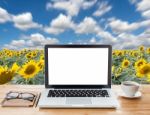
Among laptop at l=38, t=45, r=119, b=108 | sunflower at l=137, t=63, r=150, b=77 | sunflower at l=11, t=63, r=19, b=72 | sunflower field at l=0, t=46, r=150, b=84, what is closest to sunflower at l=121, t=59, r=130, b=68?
Result: sunflower field at l=0, t=46, r=150, b=84

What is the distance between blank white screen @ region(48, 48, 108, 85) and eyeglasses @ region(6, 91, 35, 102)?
0.13 m

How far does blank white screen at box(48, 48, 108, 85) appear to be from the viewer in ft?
5.06

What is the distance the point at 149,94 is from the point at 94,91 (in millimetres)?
287

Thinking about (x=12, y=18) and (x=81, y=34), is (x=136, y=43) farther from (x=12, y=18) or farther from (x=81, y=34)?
(x=12, y=18)

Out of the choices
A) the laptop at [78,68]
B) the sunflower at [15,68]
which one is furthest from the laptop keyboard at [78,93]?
the sunflower at [15,68]

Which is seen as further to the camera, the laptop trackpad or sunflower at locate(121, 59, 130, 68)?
sunflower at locate(121, 59, 130, 68)

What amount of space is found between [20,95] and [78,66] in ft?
1.05

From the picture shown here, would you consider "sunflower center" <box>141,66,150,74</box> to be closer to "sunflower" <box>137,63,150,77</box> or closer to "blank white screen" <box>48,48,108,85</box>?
"sunflower" <box>137,63,150,77</box>

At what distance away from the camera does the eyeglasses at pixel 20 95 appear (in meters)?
1.45

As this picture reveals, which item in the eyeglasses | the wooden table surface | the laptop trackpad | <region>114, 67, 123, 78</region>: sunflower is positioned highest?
<region>114, 67, 123, 78</region>: sunflower

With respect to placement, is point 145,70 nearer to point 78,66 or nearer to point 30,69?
point 78,66

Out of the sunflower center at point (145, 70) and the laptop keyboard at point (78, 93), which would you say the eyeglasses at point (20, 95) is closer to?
the laptop keyboard at point (78, 93)

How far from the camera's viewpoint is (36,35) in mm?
2084

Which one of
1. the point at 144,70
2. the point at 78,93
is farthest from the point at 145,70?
the point at 78,93
